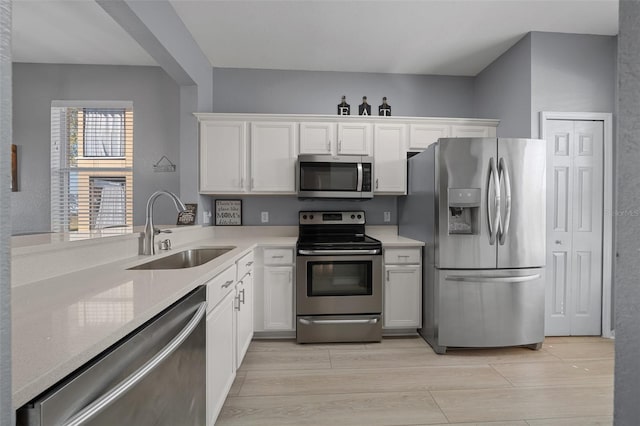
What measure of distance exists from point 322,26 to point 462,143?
5.33 ft

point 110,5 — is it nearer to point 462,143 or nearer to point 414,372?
point 462,143

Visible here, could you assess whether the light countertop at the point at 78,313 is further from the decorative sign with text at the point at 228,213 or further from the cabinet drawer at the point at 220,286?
the decorative sign with text at the point at 228,213

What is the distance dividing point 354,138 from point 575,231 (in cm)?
231

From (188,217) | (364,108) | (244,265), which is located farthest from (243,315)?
(364,108)

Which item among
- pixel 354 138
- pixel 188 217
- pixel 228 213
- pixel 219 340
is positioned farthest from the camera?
pixel 228 213

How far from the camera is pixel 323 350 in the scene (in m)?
2.71

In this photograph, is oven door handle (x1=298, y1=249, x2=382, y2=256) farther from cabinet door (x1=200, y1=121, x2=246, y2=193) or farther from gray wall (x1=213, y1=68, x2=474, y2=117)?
gray wall (x1=213, y1=68, x2=474, y2=117)

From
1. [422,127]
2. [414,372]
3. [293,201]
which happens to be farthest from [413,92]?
[414,372]

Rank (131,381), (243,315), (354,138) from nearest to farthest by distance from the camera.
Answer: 1. (131,381)
2. (243,315)
3. (354,138)

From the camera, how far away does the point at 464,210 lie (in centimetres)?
269

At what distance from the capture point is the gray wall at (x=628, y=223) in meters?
0.61

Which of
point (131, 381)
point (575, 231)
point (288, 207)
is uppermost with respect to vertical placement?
point (288, 207)

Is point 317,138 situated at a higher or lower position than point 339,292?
higher

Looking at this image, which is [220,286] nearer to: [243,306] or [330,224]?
[243,306]
